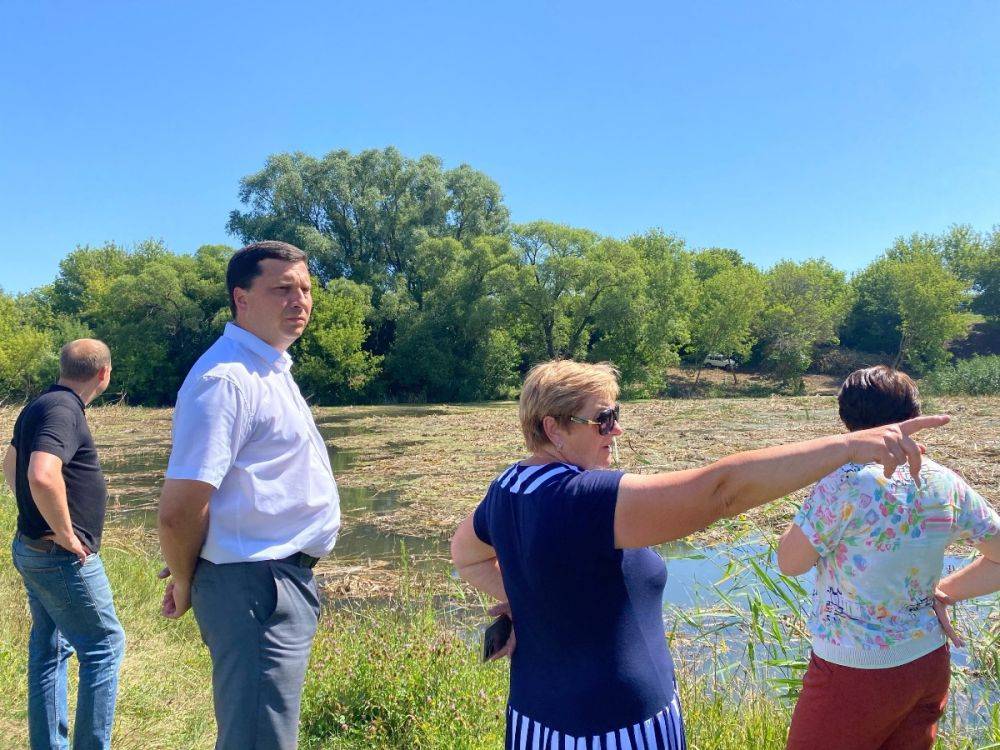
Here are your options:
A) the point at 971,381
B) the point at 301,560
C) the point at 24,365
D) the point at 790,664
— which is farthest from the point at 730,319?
the point at 301,560

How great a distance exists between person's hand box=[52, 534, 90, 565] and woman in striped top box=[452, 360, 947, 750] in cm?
177

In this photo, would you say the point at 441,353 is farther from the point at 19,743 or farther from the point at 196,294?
the point at 19,743

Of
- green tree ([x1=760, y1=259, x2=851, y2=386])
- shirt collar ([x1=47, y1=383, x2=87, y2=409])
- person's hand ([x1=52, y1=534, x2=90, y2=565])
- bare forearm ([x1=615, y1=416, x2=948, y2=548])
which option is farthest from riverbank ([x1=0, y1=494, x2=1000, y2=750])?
green tree ([x1=760, y1=259, x2=851, y2=386])

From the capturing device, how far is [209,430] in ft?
6.25

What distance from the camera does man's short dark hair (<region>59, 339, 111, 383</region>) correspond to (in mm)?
2833

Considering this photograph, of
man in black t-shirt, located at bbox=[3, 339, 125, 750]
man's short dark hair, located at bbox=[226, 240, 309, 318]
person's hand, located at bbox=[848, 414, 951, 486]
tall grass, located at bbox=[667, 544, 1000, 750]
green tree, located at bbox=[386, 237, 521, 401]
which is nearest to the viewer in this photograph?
person's hand, located at bbox=[848, 414, 951, 486]

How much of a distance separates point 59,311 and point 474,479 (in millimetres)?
44657

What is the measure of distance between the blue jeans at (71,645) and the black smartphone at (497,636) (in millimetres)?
1738

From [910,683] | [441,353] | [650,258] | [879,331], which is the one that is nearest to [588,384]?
[910,683]

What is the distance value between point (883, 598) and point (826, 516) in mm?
261

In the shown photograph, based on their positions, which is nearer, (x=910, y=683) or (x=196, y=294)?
(x=910, y=683)

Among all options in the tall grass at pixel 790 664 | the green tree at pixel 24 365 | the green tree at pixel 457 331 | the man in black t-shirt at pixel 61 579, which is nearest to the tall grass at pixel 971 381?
the green tree at pixel 457 331

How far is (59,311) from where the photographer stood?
1823 inches

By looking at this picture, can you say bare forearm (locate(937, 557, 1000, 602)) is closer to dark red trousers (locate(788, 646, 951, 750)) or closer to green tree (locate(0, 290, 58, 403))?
dark red trousers (locate(788, 646, 951, 750))
